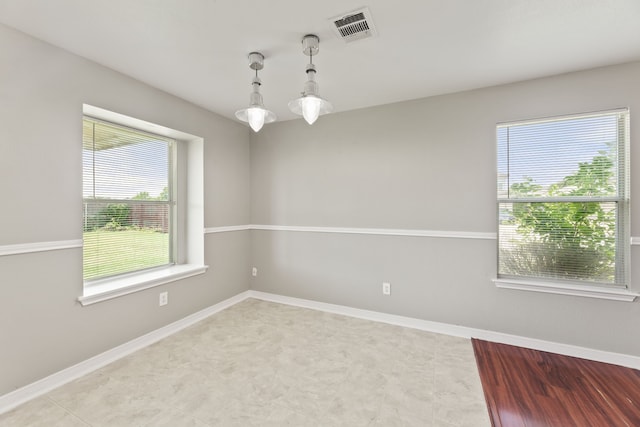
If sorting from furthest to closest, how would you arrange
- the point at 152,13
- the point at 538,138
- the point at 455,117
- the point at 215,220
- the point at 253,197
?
the point at 253,197, the point at 215,220, the point at 455,117, the point at 538,138, the point at 152,13

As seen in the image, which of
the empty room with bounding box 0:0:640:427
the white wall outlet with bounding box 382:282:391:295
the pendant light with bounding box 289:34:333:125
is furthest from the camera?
the white wall outlet with bounding box 382:282:391:295

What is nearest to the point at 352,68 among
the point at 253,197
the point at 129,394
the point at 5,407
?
the point at 253,197

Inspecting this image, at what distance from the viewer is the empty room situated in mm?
1745

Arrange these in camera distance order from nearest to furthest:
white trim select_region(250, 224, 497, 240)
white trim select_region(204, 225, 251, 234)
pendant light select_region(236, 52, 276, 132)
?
pendant light select_region(236, 52, 276, 132) → white trim select_region(250, 224, 497, 240) → white trim select_region(204, 225, 251, 234)

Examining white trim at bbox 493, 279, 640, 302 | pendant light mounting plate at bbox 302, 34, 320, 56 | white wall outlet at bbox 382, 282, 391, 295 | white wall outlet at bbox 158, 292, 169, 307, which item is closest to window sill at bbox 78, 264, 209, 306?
white wall outlet at bbox 158, 292, 169, 307

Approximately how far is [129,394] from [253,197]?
2510mm

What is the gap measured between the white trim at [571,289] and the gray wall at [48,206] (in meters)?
3.38

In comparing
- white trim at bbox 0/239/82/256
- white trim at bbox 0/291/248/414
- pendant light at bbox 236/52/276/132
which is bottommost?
white trim at bbox 0/291/248/414

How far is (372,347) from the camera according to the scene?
8.24 ft

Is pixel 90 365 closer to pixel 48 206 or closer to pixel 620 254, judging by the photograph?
pixel 48 206

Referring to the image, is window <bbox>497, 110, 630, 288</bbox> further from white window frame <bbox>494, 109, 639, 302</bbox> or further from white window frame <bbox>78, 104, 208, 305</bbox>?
white window frame <bbox>78, 104, 208, 305</bbox>

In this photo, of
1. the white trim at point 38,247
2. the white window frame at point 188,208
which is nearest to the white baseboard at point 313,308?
the white window frame at point 188,208

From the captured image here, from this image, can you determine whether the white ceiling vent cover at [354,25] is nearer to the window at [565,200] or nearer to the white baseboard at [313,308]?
the window at [565,200]

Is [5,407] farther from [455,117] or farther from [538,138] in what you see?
[538,138]
